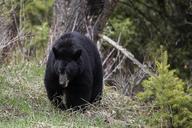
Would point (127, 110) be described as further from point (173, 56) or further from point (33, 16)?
point (33, 16)

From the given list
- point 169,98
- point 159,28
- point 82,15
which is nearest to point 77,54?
point 169,98

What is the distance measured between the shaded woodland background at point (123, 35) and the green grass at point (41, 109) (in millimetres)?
536

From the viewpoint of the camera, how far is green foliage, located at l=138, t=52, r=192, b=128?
330 inches

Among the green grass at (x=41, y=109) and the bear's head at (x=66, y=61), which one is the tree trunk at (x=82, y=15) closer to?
the green grass at (x=41, y=109)

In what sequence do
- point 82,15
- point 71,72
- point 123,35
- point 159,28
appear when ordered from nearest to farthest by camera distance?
point 71,72, point 82,15, point 123,35, point 159,28

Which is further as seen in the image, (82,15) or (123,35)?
(123,35)

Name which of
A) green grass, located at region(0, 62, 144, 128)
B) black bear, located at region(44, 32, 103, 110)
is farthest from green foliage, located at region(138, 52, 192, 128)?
black bear, located at region(44, 32, 103, 110)

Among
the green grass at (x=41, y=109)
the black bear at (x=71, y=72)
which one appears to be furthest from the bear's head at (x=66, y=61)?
the green grass at (x=41, y=109)

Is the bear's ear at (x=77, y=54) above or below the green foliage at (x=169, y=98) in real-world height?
above

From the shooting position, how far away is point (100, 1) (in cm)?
1159

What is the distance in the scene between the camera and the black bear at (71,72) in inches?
333

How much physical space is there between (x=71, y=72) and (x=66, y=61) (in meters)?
0.16

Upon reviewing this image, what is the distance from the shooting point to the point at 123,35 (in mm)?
15445

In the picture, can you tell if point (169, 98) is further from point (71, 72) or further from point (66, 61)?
point (66, 61)
